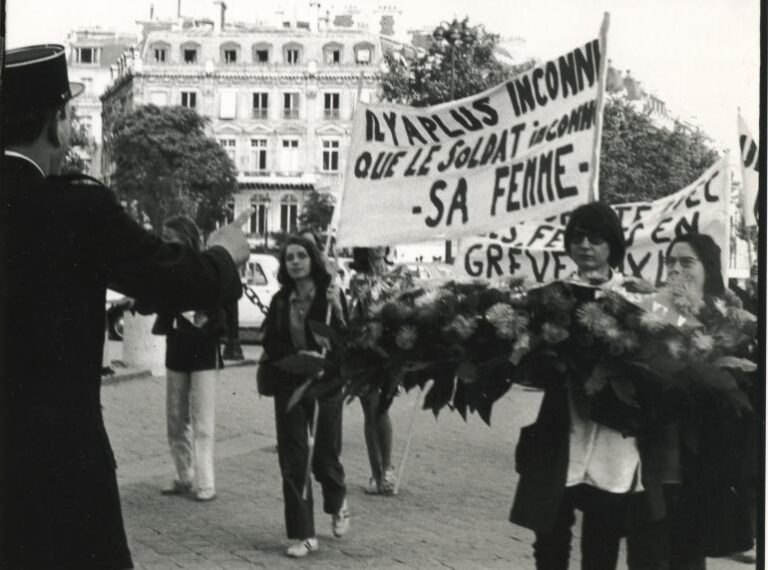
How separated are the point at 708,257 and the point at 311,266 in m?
2.35

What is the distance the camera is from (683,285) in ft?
14.8

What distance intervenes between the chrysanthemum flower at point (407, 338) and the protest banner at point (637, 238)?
99.6 inches

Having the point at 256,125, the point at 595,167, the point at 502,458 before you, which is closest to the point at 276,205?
the point at 256,125

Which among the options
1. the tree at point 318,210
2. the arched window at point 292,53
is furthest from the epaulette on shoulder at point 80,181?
the tree at point 318,210

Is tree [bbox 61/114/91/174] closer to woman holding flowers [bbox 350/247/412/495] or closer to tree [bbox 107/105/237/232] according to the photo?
woman holding flowers [bbox 350/247/412/495]

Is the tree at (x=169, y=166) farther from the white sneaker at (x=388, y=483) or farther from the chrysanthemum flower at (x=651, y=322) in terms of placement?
the chrysanthemum flower at (x=651, y=322)

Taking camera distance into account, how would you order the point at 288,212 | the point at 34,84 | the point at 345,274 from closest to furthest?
the point at 34,84 → the point at 345,274 → the point at 288,212

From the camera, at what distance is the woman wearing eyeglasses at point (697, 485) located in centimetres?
449

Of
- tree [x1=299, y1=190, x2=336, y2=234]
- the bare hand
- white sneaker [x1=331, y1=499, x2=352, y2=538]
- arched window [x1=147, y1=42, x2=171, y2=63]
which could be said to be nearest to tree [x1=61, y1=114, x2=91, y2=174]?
the bare hand

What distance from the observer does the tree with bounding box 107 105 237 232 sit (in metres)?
42.2

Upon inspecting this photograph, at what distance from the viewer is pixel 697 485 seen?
473 centimetres

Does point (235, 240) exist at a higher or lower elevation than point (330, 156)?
lower

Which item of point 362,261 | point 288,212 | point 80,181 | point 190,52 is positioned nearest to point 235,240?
point 80,181

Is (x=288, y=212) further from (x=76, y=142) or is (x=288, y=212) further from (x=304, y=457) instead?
(x=304, y=457)
